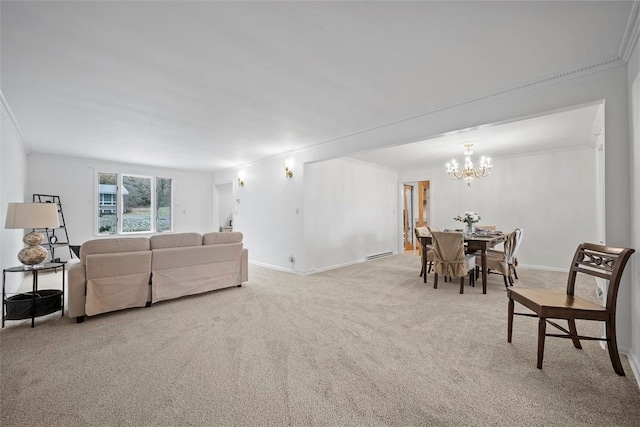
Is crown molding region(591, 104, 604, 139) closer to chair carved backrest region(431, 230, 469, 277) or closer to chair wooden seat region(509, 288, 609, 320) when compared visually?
chair carved backrest region(431, 230, 469, 277)

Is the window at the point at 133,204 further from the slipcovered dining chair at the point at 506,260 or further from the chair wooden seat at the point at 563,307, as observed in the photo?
the chair wooden seat at the point at 563,307

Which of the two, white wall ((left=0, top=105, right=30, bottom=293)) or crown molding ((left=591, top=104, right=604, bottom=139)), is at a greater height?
crown molding ((left=591, top=104, right=604, bottom=139))

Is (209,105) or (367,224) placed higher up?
(209,105)

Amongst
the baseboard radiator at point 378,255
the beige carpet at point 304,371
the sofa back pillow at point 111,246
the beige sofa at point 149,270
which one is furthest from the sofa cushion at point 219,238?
the baseboard radiator at point 378,255

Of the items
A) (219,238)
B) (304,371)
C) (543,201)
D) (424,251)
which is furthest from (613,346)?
(543,201)

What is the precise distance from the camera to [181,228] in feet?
25.6

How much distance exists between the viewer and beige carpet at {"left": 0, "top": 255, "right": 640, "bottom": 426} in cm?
159

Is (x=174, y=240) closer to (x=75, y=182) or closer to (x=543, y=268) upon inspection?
(x=75, y=182)

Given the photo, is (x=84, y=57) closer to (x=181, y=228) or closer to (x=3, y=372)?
(x=3, y=372)

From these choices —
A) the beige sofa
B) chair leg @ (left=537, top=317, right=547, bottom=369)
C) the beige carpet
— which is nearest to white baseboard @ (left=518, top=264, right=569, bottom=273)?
the beige carpet

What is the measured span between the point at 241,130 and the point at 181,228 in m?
4.88

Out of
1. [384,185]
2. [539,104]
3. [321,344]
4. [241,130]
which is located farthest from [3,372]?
[384,185]

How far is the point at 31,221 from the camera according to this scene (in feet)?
9.44

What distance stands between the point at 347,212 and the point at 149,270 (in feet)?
13.3
